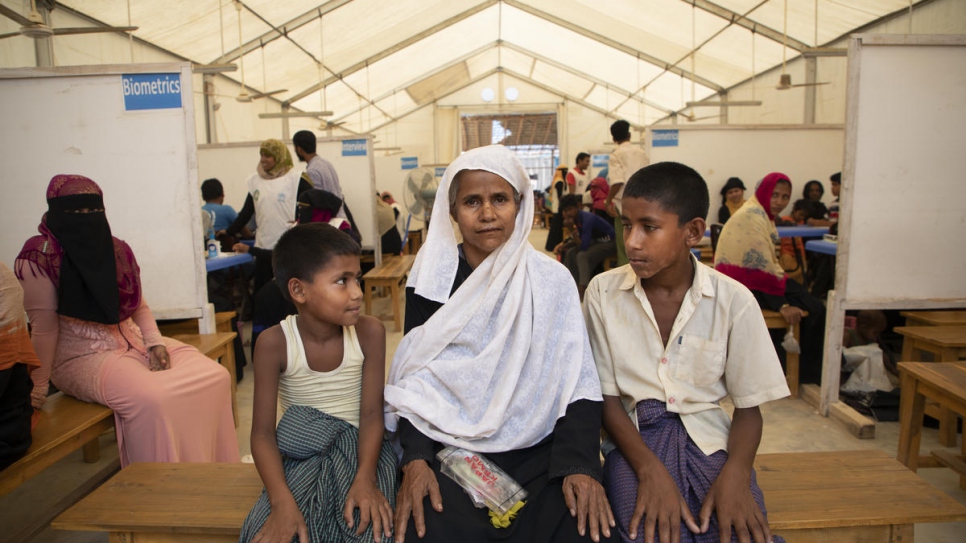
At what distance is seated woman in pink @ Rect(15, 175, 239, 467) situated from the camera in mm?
2285

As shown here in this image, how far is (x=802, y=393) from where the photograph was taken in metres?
3.89

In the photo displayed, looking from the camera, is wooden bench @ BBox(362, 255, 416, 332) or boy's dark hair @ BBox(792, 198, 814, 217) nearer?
wooden bench @ BBox(362, 255, 416, 332)

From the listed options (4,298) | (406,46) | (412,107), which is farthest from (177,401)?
(412,107)

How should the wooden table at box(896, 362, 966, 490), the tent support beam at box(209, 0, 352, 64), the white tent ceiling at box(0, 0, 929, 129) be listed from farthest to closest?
the tent support beam at box(209, 0, 352, 64)
the white tent ceiling at box(0, 0, 929, 129)
the wooden table at box(896, 362, 966, 490)

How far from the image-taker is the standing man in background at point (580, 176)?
10.7 metres

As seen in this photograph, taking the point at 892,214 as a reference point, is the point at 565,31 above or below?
above

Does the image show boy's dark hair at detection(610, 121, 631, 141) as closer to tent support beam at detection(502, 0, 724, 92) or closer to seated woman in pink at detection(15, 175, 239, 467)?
seated woman in pink at detection(15, 175, 239, 467)

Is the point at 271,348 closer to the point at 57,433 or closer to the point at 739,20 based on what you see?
the point at 57,433

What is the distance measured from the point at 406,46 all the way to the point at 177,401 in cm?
1245

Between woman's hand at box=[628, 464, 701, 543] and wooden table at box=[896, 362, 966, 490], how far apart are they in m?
1.38

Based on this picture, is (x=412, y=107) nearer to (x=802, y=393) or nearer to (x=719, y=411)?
(x=802, y=393)

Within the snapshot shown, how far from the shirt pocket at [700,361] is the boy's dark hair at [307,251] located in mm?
1003

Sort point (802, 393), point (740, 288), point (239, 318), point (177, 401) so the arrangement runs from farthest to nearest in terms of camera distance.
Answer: point (239, 318) → point (802, 393) → point (177, 401) → point (740, 288)

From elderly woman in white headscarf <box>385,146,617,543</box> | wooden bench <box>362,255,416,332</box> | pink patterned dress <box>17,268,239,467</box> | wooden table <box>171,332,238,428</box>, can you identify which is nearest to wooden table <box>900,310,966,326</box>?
elderly woman in white headscarf <box>385,146,617,543</box>
